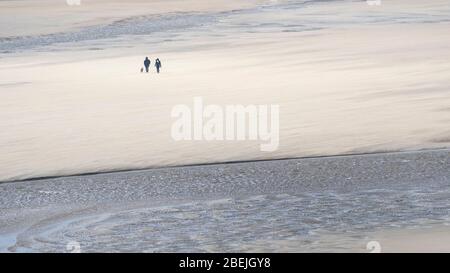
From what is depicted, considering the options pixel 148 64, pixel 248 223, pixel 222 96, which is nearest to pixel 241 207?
pixel 248 223

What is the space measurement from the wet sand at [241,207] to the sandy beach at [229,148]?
29 millimetres

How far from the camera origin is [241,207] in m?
12.9

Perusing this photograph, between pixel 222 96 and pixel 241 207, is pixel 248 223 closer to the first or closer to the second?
pixel 241 207

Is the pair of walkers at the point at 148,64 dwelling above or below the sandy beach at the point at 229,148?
above

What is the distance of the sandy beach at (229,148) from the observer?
460 inches

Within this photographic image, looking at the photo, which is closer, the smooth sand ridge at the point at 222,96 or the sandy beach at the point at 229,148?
Result: the sandy beach at the point at 229,148

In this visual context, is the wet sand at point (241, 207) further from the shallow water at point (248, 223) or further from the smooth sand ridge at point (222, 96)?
the smooth sand ridge at point (222, 96)

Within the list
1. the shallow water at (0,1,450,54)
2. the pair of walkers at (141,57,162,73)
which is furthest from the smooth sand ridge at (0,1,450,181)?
the shallow water at (0,1,450,54)

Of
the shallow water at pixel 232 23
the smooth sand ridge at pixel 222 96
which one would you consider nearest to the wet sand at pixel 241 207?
the smooth sand ridge at pixel 222 96

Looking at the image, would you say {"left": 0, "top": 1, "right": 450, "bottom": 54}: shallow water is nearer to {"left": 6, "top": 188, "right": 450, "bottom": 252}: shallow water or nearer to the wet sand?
the wet sand

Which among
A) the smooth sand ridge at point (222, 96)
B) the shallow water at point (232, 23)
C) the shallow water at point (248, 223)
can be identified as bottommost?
the shallow water at point (248, 223)
